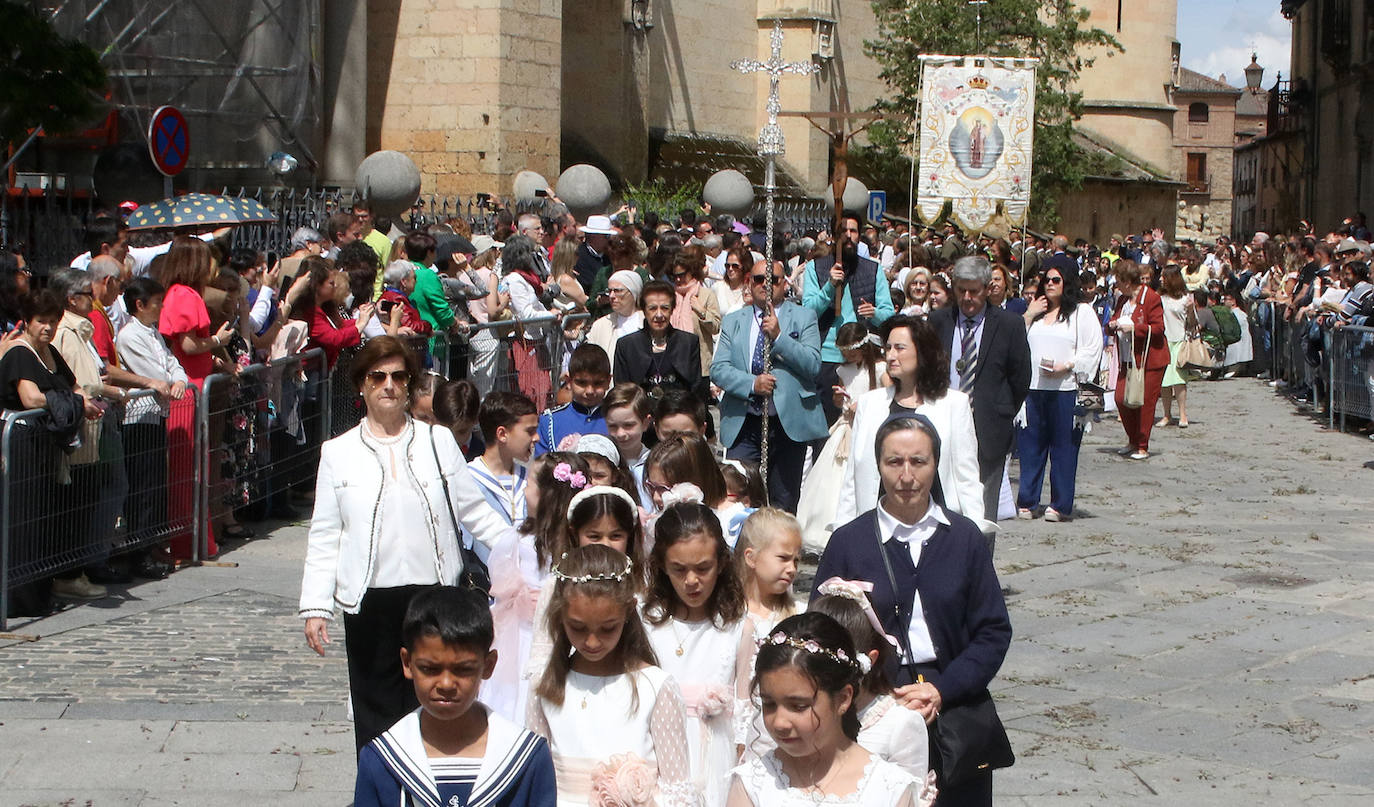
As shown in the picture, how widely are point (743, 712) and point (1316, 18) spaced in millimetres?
49490

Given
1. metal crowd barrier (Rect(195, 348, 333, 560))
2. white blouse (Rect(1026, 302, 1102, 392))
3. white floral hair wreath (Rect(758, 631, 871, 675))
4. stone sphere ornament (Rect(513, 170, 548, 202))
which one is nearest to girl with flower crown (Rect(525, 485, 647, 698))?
white floral hair wreath (Rect(758, 631, 871, 675))

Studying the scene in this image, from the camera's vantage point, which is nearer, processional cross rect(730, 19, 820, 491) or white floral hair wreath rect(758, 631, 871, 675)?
white floral hair wreath rect(758, 631, 871, 675)

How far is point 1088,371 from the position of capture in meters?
12.7

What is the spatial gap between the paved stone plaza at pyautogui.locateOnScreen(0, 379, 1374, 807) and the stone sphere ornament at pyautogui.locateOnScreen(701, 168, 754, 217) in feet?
52.9

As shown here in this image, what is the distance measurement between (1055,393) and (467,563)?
23.4 feet

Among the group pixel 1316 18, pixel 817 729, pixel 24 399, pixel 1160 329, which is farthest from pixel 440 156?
pixel 1316 18

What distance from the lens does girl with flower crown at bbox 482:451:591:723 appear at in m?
5.51

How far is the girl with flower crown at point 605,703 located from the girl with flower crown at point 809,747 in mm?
531

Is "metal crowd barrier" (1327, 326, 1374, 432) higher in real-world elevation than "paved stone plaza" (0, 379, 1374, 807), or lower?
higher

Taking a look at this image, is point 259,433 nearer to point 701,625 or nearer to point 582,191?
point 701,625

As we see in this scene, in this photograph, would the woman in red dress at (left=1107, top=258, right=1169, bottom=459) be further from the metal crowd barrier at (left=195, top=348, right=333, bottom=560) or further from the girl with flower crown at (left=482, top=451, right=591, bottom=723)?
the girl with flower crown at (left=482, top=451, right=591, bottom=723)

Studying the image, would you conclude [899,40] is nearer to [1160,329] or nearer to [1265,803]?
[1160,329]

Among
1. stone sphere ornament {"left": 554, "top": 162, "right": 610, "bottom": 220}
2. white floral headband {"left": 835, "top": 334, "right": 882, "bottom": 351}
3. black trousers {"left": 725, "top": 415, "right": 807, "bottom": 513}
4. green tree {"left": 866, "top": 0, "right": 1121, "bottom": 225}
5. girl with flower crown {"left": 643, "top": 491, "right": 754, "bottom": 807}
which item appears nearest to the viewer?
girl with flower crown {"left": 643, "top": 491, "right": 754, "bottom": 807}

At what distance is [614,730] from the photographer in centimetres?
432
